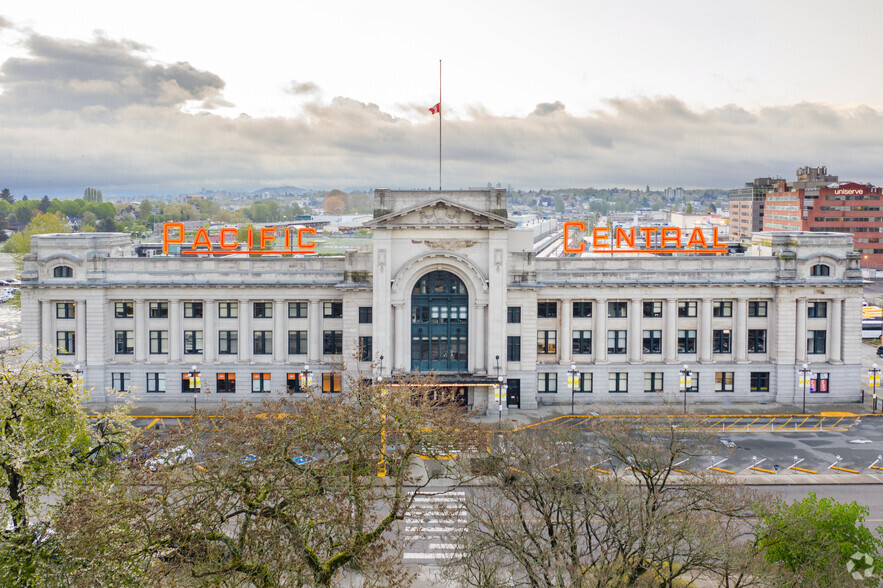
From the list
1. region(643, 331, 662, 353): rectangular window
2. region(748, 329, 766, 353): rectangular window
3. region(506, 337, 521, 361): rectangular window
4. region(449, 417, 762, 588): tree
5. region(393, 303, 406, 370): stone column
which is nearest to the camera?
region(449, 417, 762, 588): tree

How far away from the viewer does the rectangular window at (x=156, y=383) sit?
89250 millimetres

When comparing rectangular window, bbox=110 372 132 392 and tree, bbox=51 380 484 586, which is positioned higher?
tree, bbox=51 380 484 586

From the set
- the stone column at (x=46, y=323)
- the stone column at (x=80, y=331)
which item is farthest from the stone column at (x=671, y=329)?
the stone column at (x=46, y=323)

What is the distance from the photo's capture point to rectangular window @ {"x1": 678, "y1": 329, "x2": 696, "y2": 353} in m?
90.2

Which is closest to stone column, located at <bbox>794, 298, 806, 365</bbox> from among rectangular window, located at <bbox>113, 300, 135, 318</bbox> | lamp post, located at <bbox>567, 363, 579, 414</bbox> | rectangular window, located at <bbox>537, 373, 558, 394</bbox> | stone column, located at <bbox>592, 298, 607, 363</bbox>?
stone column, located at <bbox>592, 298, 607, 363</bbox>

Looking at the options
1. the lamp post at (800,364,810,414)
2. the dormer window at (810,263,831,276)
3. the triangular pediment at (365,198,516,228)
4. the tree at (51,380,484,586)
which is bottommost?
the lamp post at (800,364,810,414)

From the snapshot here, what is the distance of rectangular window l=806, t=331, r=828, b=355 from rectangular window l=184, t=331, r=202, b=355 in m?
68.2

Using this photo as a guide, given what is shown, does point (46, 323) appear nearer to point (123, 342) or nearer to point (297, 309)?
point (123, 342)

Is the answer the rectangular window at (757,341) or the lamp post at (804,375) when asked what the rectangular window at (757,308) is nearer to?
the rectangular window at (757,341)

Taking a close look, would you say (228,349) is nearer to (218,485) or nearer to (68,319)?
(68,319)

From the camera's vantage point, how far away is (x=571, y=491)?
41469 mm

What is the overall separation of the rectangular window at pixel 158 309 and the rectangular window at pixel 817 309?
71.9m

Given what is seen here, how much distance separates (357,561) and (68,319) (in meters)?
66.0

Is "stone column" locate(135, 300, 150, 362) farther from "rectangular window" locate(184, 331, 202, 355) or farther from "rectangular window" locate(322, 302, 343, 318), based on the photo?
"rectangular window" locate(322, 302, 343, 318)
